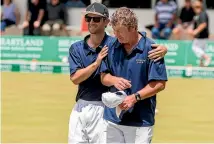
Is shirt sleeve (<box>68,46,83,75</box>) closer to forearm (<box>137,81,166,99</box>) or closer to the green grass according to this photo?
forearm (<box>137,81,166,99</box>)

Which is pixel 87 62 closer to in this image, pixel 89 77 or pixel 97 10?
pixel 89 77

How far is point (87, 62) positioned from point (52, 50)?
1424 centimetres

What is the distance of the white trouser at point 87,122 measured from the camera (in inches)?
292

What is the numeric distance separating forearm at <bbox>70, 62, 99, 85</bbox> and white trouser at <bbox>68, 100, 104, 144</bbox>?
37 cm

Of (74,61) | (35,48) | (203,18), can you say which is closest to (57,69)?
(35,48)

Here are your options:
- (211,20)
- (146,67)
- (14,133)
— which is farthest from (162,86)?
(211,20)

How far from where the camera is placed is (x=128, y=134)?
21.3 feet

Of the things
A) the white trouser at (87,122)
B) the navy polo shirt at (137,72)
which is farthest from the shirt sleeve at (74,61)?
the navy polo shirt at (137,72)

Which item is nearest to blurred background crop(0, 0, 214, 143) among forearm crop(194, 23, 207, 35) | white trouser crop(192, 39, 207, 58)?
white trouser crop(192, 39, 207, 58)

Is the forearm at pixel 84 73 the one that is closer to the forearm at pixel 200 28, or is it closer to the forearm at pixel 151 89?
the forearm at pixel 151 89

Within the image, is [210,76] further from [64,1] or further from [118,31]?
[118,31]

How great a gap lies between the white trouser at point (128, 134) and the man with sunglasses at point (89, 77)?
2.30ft

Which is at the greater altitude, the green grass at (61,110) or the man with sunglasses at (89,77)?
the man with sunglasses at (89,77)

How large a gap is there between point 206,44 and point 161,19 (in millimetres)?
3599
